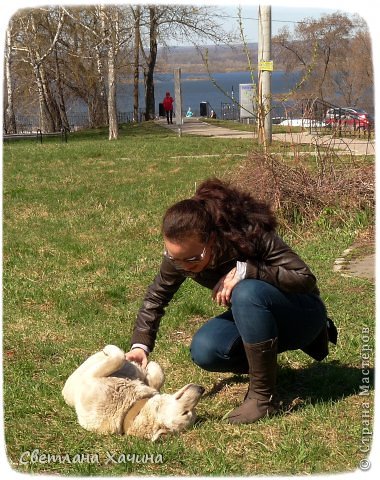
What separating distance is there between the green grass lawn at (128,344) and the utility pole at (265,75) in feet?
5.08

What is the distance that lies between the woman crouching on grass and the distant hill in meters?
5.91

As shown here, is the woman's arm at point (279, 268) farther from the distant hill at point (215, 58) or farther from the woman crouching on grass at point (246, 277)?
the distant hill at point (215, 58)

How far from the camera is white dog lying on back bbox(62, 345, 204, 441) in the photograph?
11.7ft

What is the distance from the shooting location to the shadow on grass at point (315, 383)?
4.11 meters

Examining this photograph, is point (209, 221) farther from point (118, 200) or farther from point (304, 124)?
point (118, 200)

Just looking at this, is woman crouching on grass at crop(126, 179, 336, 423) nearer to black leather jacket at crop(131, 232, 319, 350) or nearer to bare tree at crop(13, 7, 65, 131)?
black leather jacket at crop(131, 232, 319, 350)

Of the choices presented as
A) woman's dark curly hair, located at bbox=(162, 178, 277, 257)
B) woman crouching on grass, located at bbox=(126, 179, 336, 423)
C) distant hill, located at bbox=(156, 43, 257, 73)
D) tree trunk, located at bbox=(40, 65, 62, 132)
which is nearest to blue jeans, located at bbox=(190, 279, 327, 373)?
woman crouching on grass, located at bbox=(126, 179, 336, 423)

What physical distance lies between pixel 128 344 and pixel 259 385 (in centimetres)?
140

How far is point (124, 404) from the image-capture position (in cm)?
364

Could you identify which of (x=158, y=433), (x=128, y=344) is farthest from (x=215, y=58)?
(x=158, y=433)

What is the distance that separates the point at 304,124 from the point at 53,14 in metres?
22.1

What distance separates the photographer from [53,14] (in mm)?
29562

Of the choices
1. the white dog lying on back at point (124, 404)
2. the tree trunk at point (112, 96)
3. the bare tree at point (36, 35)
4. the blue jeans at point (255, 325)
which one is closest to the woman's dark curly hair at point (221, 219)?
the blue jeans at point (255, 325)

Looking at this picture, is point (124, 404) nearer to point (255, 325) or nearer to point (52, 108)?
point (255, 325)
